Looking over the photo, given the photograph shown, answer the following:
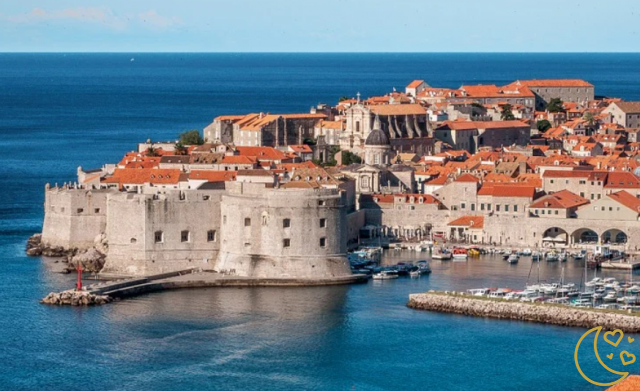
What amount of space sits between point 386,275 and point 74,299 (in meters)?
10.6

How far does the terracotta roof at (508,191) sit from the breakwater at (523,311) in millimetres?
13725

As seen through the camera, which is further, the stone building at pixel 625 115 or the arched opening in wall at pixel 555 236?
the stone building at pixel 625 115

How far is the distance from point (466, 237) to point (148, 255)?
1380 centimetres

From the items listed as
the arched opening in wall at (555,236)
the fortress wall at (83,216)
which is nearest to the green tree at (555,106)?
the arched opening in wall at (555,236)

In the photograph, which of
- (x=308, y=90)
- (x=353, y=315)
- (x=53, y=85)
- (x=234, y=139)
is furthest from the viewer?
(x=53, y=85)

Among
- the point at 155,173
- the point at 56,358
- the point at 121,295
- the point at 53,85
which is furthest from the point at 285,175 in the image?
the point at 53,85

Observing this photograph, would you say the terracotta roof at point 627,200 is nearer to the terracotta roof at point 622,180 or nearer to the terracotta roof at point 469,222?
the terracotta roof at point 622,180

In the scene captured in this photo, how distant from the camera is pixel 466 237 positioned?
58875 mm

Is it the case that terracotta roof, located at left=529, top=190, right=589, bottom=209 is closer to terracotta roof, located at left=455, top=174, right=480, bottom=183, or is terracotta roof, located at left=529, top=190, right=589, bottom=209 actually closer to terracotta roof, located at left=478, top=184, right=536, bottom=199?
terracotta roof, located at left=478, top=184, right=536, bottom=199

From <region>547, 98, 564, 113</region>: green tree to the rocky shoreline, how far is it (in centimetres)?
5012

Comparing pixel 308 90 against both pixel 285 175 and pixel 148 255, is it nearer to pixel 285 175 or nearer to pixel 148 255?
pixel 285 175

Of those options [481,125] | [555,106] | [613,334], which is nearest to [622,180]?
[613,334]

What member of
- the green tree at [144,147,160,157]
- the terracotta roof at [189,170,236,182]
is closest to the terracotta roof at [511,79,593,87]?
the green tree at [144,147,160,157]

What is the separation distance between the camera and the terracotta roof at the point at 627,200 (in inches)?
2221
